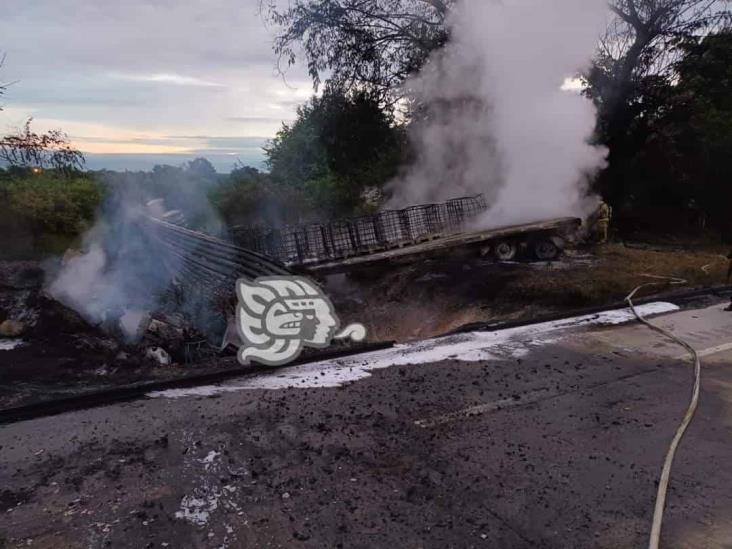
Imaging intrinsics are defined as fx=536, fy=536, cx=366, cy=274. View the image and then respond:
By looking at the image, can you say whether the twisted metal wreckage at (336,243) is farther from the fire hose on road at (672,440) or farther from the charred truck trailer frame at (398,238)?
the fire hose on road at (672,440)

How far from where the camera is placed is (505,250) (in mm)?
10828

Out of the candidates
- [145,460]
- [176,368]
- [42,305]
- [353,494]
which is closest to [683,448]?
[353,494]

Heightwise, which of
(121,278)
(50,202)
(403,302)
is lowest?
(403,302)

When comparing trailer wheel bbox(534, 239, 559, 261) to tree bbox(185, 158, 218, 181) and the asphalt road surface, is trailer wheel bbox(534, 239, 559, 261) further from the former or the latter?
tree bbox(185, 158, 218, 181)

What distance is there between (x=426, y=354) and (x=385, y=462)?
226 cm

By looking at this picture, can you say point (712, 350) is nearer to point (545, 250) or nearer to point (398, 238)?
point (545, 250)

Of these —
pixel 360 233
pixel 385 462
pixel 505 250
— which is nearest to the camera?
pixel 385 462

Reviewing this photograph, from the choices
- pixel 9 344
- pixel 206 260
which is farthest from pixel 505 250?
pixel 9 344

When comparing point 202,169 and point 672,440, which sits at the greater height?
point 202,169

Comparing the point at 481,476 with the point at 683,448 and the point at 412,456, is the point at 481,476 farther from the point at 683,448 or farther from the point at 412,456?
the point at 683,448

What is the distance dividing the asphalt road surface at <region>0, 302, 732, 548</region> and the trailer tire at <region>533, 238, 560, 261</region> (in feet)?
19.1

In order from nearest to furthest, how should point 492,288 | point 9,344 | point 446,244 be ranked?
point 9,344, point 492,288, point 446,244

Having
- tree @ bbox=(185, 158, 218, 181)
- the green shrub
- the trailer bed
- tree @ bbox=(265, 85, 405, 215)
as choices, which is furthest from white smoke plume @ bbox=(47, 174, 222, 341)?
tree @ bbox=(265, 85, 405, 215)

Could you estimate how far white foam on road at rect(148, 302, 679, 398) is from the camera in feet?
15.7
